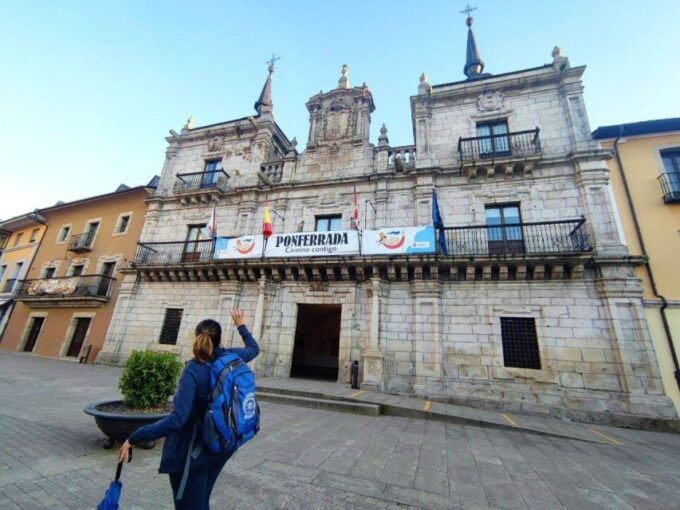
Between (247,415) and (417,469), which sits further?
(417,469)

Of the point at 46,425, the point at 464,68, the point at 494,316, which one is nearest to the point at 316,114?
the point at 464,68

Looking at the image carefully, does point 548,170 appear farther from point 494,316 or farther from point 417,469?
point 417,469

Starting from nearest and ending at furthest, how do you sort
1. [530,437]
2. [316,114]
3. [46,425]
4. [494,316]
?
1. [46,425]
2. [530,437]
3. [494,316]
4. [316,114]

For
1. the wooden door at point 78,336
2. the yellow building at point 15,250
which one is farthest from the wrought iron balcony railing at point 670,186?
the yellow building at point 15,250

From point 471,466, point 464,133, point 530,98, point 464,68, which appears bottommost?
point 471,466

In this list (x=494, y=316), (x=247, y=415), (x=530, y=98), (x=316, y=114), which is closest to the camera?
(x=247, y=415)

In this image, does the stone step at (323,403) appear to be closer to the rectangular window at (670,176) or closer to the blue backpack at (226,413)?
the blue backpack at (226,413)

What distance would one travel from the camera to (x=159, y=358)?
4.60 metres

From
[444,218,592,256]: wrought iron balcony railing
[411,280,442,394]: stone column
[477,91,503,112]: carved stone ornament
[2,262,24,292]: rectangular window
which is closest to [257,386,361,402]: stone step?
[411,280,442,394]: stone column

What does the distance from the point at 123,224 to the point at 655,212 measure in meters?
25.2

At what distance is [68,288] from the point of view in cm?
1656

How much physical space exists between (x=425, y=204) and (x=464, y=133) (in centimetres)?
410

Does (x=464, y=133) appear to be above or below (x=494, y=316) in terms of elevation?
above

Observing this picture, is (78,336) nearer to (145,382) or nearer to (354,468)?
(145,382)
